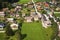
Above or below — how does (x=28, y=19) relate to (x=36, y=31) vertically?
above

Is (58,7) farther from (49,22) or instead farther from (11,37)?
(11,37)

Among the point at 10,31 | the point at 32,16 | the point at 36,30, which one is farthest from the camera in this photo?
the point at 32,16

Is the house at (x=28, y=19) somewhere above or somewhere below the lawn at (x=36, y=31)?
above

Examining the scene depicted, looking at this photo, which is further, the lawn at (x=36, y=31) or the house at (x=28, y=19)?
the house at (x=28, y=19)

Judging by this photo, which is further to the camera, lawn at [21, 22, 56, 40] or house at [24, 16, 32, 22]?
house at [24, 16, 32, 22]

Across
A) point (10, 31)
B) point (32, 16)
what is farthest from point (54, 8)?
point (10, 31)

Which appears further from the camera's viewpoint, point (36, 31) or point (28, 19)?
point (28, 19)

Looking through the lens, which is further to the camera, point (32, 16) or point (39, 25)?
point (32, 16)

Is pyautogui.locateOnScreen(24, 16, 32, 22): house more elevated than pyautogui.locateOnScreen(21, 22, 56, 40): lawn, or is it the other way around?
pyautogui.locateOnScreen(24, 16, 32, 22): house
